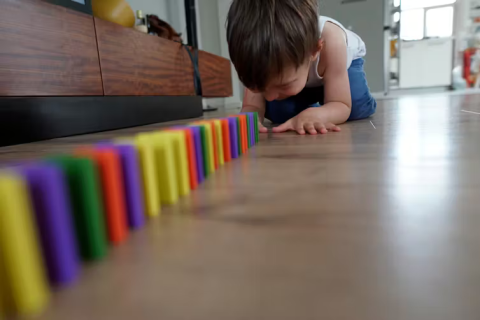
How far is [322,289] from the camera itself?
0.76 feet

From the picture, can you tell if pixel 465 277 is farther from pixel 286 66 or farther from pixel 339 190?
pixel 286 66

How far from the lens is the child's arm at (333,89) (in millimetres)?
1109

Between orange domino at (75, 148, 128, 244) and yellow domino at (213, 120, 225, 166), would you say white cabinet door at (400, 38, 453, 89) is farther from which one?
orange domino at (75, 148, 128, 244)

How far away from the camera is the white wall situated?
8.35 ft

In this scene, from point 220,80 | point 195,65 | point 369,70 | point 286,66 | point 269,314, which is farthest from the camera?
point 369,70

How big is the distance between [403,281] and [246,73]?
2.32 feet

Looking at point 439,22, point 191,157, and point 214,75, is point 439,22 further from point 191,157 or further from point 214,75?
point 191,157

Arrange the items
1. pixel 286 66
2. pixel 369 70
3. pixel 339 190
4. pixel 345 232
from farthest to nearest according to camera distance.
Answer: pixel 369 70 < pixel 286 66 < pixel 339 190 < pixel 345 232

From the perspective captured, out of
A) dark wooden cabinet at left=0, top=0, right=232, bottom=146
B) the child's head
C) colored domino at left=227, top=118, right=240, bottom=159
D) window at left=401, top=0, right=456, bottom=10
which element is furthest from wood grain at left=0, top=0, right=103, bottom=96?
window at left=401, top=0, right=456, bottom=10

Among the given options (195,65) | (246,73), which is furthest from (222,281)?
(195,65)

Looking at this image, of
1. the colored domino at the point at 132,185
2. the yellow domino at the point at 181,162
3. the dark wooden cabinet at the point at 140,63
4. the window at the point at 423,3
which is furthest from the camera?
the window at the point at 423,3

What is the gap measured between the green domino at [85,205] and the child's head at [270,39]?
613 mm

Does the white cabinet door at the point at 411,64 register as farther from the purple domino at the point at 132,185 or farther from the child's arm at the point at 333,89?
the purple domino at the point at 132,185

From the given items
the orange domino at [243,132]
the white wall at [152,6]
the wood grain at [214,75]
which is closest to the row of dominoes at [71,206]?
the orange domino at [243,132]
